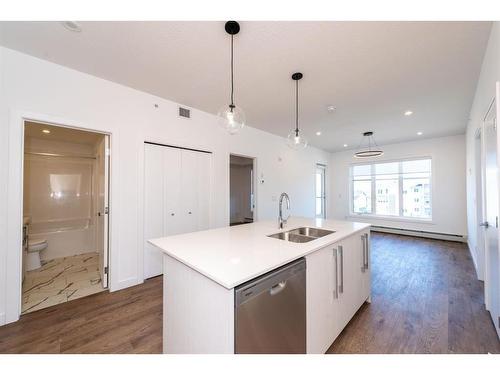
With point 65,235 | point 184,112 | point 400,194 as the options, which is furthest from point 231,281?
point 400,194

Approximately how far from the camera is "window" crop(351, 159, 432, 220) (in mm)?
5422

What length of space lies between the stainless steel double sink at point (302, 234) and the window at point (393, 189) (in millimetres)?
5121

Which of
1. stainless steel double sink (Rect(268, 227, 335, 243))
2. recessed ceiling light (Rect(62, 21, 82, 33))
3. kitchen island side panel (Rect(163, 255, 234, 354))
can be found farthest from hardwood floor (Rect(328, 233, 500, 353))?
recessed ceiling light (Rect(62, 21, 82, 33))

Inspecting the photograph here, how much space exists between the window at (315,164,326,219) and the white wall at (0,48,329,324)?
10.8 feet

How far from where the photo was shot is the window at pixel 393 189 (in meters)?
5.42

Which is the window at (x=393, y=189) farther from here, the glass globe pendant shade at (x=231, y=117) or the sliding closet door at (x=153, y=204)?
the sliding closet door at (x=153, y=204)

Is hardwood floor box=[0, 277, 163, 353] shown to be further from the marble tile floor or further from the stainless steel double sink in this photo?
the stainless steel double sink

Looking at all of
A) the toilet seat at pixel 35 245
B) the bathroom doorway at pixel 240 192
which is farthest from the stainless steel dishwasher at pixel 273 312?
the bathroom doorway at pixel 240 192

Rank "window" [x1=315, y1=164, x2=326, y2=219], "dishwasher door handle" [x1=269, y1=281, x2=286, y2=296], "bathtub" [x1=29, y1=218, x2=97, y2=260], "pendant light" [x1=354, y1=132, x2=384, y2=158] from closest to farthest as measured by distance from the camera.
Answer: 1. "dishwasher door handle" [x1=269, y1=281, x2=286, y2=296]
2. "bathtub" [x1=29, y1=218, x2=97, y2=260]
3. "pendant light" [x1=354, y1=132, x2=384, y2=158]
4. "window" [x1=315, y1=164, x2=326, y2=219]

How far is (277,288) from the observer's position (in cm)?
114
